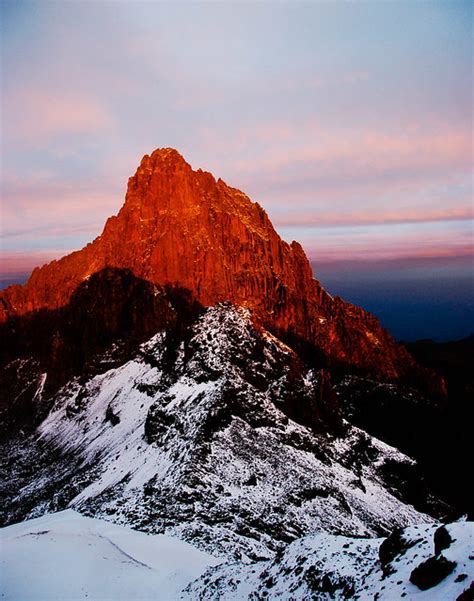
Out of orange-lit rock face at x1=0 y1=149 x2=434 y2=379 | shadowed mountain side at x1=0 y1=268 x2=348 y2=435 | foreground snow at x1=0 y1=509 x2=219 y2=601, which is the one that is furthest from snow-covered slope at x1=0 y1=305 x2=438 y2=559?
orange-lit rock face at x1=0 y1=149 x2=434 y2=379

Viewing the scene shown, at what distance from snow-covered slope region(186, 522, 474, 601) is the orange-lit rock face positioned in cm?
8654

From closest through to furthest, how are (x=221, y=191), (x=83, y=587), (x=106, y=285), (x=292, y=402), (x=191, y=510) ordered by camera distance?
(x=83, y=587) → (x=191, y=510) → (x=292, y=402) → (x=106, y=285) → (x=221, y=191)

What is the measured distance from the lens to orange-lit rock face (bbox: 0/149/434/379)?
390ft

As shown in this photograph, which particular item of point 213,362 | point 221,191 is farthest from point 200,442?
point 221,191

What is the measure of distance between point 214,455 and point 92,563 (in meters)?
21.4

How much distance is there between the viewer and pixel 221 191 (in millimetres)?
135125

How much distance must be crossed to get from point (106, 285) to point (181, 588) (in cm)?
9545

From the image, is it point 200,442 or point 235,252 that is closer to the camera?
point 200,442

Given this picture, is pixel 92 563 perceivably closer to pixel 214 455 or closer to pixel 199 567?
pixel 199 567

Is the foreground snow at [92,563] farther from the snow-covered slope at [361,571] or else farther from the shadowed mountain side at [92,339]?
the shadowed mountain side at [92,339]

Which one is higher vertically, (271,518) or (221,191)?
(221,191)

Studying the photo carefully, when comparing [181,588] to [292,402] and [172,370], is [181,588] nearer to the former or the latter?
[292,402]

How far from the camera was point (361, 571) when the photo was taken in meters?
23.5

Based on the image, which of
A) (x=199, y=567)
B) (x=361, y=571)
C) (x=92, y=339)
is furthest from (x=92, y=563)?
(x=92, y=339)
